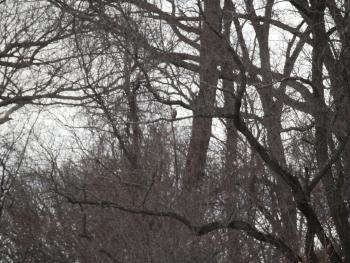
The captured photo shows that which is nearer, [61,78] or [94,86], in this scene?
[94,86]

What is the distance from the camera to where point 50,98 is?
1706 cm

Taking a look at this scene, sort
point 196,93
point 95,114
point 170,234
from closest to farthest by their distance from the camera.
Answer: point 170,234 < point 196,93 < point 95,114

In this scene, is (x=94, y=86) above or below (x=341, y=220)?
above

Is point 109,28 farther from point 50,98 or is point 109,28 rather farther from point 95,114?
point 50,98

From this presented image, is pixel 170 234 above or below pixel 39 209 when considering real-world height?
below

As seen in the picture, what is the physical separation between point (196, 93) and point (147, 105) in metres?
1.41

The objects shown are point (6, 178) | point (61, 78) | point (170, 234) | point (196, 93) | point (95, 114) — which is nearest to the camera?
point (170, 234)

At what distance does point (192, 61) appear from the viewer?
10891 millimetres

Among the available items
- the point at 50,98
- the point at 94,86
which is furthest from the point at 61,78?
the point at 94,86

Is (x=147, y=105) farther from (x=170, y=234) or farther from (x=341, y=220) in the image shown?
(x=341, y=220)

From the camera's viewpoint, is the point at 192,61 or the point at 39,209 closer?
the point at 39,209

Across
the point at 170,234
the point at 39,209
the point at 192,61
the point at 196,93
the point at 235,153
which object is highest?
the point at 192,61

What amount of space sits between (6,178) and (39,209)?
1258 mm

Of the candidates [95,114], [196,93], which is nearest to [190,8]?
[196,93]
